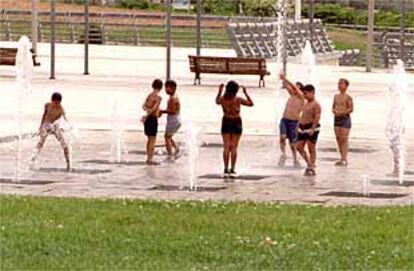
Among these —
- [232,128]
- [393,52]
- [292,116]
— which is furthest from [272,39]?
[232,128]

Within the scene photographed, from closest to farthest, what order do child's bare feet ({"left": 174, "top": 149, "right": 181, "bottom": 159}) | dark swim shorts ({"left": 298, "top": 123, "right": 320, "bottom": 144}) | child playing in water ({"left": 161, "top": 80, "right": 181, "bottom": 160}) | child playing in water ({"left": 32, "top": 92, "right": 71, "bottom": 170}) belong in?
dark swim shorts ({"left": 298, "top": 123, "right": 320, "bottom": 144}), child playing in water ({"left": 32, "top": 92, "right": 71, "bottom": 170}), child playing in water ({"left": 161, "top": 80, "right": 181, "bottom": 160}), child's bare feet ({"left": 174, "top": 149, "right": 181, "bottom": 159})

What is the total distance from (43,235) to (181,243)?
43.7 inches

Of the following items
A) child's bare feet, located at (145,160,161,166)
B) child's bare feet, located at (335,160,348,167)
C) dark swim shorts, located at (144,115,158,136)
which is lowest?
child's bare feet, located at (145,160,161,166)

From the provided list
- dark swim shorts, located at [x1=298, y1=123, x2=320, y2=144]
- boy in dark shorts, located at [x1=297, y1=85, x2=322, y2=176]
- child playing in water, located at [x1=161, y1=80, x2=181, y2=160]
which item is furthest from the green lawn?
child playing in water, located at [x1=161, y1=80, x2=181, y2=160]

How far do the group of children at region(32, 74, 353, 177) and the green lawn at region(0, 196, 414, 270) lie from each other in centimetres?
390

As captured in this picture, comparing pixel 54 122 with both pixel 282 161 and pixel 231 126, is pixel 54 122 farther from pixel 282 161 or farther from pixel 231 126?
pixel 282 161

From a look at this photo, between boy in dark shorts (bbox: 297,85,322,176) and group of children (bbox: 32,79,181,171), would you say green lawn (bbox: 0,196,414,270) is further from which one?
group of children (bbox: 32,79,181,171)

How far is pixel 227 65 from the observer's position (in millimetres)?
36656

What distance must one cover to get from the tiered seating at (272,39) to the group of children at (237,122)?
25.8m

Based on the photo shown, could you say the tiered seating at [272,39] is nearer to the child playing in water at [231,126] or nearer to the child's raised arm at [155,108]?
the child's raised arm at [155,108]

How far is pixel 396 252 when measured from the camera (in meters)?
10.6

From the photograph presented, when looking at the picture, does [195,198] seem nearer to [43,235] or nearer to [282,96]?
[43,235]

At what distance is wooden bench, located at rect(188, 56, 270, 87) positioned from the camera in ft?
118

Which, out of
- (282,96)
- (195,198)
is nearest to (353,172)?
(195,198)
